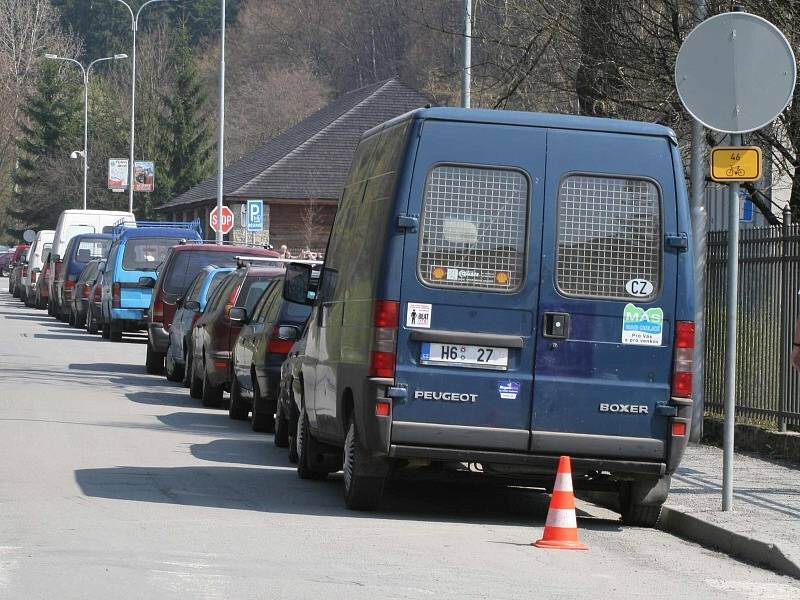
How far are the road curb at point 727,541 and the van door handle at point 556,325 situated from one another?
146 centimetres

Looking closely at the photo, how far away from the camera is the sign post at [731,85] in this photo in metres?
10.5

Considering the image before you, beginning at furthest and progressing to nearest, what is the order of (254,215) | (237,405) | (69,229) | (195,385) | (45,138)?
(45,138)
(69,229)
(254,215)
(195,385)
(237,405)

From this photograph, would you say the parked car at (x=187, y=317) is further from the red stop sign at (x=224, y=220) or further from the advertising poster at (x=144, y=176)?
the advertising poster at (x=144, y=176)

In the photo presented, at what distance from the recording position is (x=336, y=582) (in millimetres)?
7992

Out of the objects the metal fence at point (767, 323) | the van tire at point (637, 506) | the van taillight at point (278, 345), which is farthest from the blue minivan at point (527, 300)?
the van taillight at point (278, 345)

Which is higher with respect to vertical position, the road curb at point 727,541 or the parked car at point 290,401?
the parked car at point 290,401

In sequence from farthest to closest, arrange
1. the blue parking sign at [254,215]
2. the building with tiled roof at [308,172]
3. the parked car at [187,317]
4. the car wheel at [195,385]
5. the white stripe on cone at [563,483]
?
the building with tiled roof at [308,172]
the blue parking sign at [254,215]
the parked car at [187,317]
the car wheel at [195,385]
the white stripe on cone at [563,483]

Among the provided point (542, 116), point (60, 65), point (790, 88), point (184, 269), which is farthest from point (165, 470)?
point (60, 65)

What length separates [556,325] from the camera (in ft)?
32.9

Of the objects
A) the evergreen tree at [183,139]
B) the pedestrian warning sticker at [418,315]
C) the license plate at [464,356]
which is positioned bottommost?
the license plate at [464,356]

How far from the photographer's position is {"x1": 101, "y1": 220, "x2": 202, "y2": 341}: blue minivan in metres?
31.2

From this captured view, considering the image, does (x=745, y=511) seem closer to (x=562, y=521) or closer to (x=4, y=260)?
(x=562, y=521)

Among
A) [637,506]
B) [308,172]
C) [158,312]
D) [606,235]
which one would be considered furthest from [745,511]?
[308,172]

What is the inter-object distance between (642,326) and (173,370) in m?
13.7
